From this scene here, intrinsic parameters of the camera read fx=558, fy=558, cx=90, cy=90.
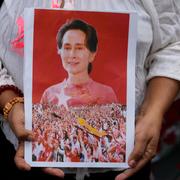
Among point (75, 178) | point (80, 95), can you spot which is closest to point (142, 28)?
point (80, 95)

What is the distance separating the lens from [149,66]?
118 cm

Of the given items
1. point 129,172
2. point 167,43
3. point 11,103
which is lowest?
point 129,172

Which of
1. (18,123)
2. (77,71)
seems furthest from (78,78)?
(18,123)

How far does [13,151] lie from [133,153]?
289 mm

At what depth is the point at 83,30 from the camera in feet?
3.54

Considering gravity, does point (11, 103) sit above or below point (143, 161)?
above

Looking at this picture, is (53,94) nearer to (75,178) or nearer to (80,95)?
(80,95)

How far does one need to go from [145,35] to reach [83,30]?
0.14 metres

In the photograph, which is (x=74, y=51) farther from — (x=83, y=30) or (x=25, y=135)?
(x=25, y=135)

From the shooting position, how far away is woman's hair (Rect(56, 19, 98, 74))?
107 cm

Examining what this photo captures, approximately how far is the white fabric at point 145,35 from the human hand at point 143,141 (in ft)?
0.17

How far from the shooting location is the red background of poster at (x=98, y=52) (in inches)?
42.3

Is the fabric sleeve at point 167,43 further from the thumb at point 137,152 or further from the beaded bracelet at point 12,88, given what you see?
the beaded bracelet at point 12,88

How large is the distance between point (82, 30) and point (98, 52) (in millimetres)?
53
